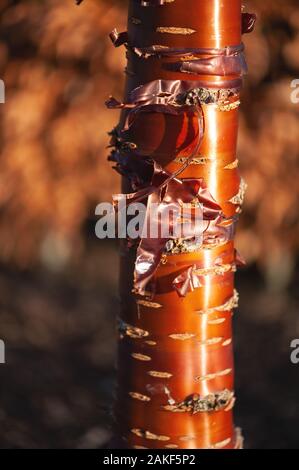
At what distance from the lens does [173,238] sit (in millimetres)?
1229

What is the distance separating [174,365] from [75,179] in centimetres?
214

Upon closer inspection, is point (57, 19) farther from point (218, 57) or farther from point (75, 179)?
point (218, 57)

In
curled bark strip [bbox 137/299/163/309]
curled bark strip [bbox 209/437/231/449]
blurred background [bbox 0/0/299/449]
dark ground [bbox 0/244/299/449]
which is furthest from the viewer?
blurred background [bbox 0/0/299/449]

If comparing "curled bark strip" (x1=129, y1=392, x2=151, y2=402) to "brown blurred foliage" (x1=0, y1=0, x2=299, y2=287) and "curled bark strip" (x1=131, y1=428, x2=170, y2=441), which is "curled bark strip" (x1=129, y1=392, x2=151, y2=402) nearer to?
"curled bark strip" (x1=131, y1=428, x2=170, y2=441)

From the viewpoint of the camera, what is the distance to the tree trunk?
121cm

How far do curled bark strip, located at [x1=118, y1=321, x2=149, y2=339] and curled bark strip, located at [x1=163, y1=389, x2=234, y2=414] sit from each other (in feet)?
0.42

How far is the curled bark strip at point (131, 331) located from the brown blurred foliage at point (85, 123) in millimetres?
1907

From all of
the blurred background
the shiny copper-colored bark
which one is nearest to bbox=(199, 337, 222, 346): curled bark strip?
the shiny copper-colored bark

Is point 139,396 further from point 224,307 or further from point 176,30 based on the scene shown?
point 176,30

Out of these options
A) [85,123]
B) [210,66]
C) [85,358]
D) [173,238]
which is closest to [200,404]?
[173,238]

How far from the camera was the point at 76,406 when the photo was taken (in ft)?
9.71

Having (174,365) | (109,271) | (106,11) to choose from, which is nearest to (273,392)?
(109,271)

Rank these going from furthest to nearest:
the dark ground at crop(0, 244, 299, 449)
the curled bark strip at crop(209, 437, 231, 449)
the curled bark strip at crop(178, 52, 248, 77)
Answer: the dark ground at crop(0, 244, 299, 449), the curled bark strip at crop(209, 437, 231, 449), the curled bark strip at crop(178, 52, 248, 77)

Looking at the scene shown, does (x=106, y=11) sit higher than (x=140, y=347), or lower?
higher
